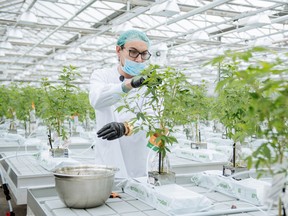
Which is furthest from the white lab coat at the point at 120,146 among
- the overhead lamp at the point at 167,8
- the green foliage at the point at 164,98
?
the overhead lamp at the point at 167,8

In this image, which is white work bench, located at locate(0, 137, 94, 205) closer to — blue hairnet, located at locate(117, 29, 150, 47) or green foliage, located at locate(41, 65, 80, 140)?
green foliage, located at locate(41, 65, 80, 140)

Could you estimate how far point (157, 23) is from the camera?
10.5 meters

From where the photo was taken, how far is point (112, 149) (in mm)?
2311

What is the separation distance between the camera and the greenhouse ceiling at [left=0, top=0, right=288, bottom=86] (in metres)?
7.51

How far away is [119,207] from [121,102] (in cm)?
83

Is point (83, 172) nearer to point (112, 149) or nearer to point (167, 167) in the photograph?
point (167, 167)

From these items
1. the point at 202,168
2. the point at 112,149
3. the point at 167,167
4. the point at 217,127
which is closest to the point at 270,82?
the point at 167,167

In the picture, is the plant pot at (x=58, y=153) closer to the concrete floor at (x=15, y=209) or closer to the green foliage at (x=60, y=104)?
Answer: the green foliage at (x=60, y=104)

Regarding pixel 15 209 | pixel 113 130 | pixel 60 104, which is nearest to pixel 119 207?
pixel 113 130

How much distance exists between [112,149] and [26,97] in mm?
4745

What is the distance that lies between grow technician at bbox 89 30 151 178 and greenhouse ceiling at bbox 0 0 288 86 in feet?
11.7

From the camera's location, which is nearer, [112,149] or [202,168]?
[112,149]

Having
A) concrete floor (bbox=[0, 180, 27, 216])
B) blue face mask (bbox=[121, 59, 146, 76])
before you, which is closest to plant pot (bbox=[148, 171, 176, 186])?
blue face mask (bbox=[121, 59, 146, 76])

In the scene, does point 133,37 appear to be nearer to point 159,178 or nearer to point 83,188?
point 159,178
